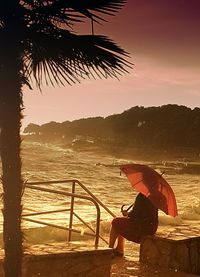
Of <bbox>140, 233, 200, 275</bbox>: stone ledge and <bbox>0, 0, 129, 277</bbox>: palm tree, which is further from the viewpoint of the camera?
<bbox>140, 233, 200, 275</bbox>: stone ledge

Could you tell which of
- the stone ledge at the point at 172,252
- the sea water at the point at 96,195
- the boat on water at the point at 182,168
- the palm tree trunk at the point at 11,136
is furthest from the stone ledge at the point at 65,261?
the boat on water at the point at 182,168

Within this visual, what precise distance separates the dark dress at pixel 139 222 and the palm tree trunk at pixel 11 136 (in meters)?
3.43

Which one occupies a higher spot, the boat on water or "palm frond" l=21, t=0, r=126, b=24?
"palm frond" l=21, t=0, r=126, b=24

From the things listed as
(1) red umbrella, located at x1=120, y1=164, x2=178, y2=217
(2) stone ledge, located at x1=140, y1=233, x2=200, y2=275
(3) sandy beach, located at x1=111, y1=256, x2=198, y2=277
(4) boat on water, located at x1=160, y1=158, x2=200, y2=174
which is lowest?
(4) boat on water, located at x1=160, y1=158, x2=200, y2=174

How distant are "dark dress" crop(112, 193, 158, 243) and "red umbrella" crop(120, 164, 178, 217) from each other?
140 millimetres

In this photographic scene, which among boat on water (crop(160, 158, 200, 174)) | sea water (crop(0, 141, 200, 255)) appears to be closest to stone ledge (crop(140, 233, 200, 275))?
sea water (crop(0, 141, 200, 255))

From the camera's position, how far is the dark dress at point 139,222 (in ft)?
25.2

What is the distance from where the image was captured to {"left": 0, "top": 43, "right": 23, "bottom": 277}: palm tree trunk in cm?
440

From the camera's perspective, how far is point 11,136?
14.4 feet

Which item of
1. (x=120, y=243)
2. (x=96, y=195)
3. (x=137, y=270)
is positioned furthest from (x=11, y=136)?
(x=96, y=195)

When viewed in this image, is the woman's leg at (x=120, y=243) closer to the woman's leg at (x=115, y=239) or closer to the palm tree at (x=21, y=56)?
the woman's leg at (x=115, y=239)

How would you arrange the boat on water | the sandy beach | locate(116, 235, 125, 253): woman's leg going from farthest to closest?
the boat on water
locate(116, 235, 125, 253): woman's leg
the sandy beach

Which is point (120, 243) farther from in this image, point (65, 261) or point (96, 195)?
point (96, 195)

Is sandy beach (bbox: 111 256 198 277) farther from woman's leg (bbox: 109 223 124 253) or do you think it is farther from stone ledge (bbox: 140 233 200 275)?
woman's leg (bbox: 109 223 124 253)
